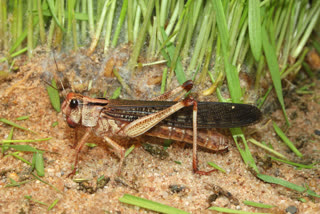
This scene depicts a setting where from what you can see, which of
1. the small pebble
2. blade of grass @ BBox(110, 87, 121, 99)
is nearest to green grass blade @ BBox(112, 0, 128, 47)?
blade of grass @ BBox(110, 87, 121, 99)

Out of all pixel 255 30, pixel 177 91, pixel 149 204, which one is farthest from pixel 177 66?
pixel 149 204

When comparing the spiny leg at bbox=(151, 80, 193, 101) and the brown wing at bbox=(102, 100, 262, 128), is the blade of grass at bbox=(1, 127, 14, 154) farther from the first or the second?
the spiny leg at bbox=(151, 80, 193, 101)

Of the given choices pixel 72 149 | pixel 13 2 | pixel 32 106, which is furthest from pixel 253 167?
pixel 13 2

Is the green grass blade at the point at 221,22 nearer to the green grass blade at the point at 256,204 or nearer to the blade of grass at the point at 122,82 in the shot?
the blade of grass at the point at 122,82

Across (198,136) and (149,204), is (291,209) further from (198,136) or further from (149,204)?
(149,204)

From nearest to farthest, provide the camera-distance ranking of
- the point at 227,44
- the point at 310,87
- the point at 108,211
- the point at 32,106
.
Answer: the point at 108,211 → the point at 227,44 → the point at 32,106 → the point at 310,87

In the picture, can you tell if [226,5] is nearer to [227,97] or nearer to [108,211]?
[227,97]
